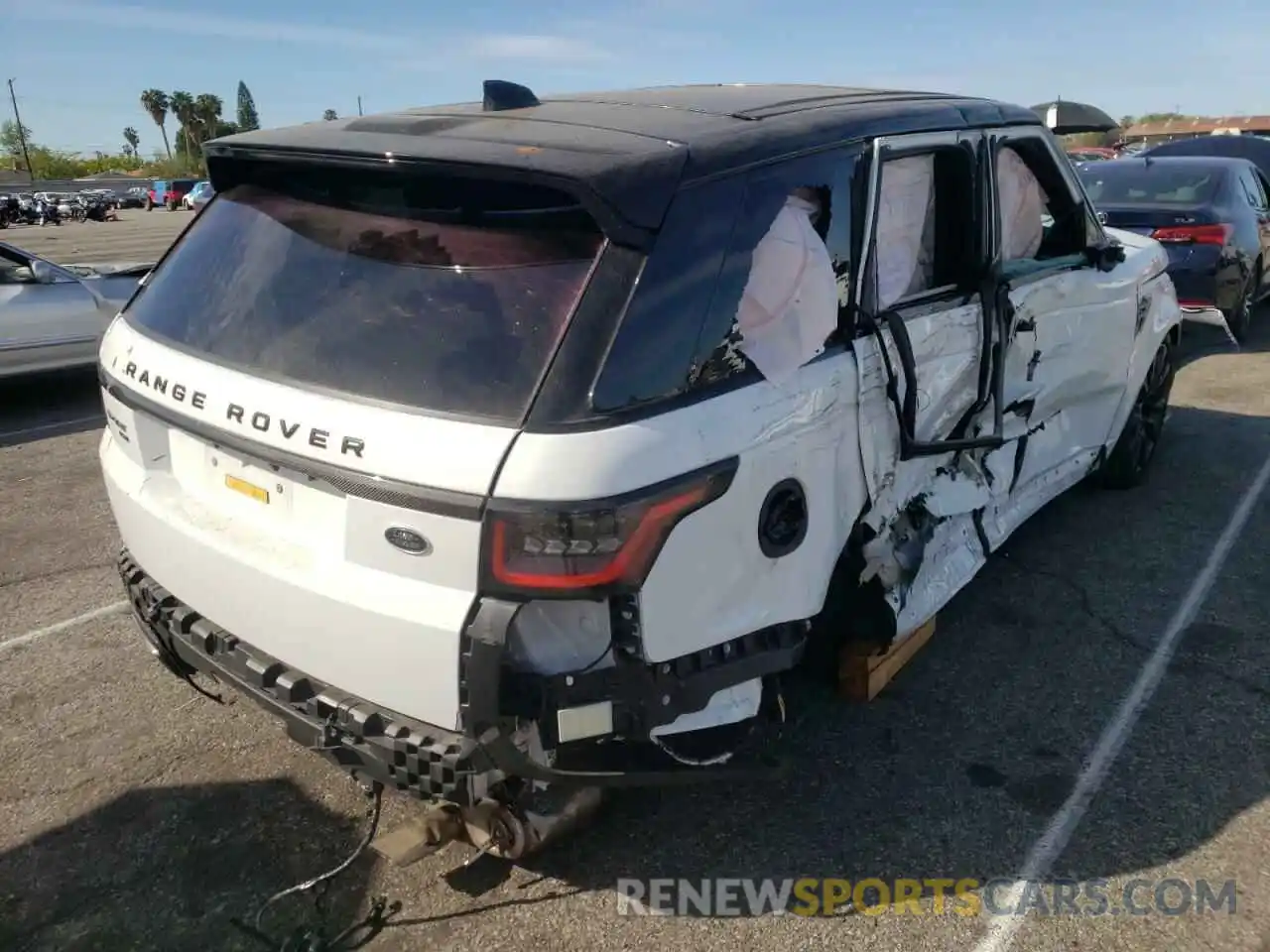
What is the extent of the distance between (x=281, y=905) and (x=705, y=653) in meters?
1.29

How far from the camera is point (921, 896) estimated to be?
260 cm

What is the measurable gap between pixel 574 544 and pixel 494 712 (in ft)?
1.30

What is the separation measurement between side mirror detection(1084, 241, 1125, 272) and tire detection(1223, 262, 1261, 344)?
17.4 feet

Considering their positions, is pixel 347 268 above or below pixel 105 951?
above

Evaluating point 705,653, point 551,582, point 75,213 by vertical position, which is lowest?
point 75,213

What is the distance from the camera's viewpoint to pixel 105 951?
2.44 meters

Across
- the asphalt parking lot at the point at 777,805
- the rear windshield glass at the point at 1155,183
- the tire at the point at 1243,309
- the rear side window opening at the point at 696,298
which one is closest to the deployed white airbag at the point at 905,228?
the rear side window opening at the point at 696,298

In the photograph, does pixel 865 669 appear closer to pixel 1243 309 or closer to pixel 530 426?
pixel 530 426

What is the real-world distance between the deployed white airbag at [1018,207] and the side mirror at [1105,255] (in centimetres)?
26

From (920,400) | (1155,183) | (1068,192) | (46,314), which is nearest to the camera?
(920,400)

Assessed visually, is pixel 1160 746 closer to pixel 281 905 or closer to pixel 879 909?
pixel 879 909

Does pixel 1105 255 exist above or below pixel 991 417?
above

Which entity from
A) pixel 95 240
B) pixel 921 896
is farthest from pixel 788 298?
pixel 95 240

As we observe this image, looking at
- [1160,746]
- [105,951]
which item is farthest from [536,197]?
[1160,746]
